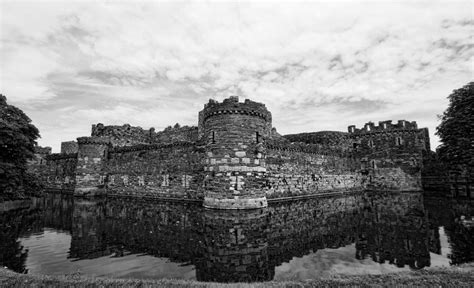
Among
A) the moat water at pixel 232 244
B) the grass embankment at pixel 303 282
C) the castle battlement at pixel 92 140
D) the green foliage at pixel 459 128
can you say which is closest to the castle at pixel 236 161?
the castle battlement at pixel 92 140

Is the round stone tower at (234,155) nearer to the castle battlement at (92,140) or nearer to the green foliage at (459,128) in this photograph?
the green foliage at (459,128)

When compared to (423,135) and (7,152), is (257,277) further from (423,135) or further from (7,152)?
(423,135)

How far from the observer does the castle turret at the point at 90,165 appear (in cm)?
2574

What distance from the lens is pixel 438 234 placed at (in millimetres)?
10164

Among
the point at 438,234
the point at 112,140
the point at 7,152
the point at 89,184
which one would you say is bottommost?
the point at 438,234

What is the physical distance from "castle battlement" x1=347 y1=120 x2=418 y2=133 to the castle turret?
30947 mm

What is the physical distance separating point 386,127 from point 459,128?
50.8ft

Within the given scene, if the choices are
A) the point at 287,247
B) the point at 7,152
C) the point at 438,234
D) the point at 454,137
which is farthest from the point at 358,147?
the point at 7,152

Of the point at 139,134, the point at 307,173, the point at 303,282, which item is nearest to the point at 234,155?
the point at 307,173

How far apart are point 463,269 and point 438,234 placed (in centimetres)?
515

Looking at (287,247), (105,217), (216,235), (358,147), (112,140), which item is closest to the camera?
(287,247)

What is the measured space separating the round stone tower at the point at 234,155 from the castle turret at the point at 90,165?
51.7ft

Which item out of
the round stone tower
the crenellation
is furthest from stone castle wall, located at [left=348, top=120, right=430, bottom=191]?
the crenellation

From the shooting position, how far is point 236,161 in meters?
16.3
